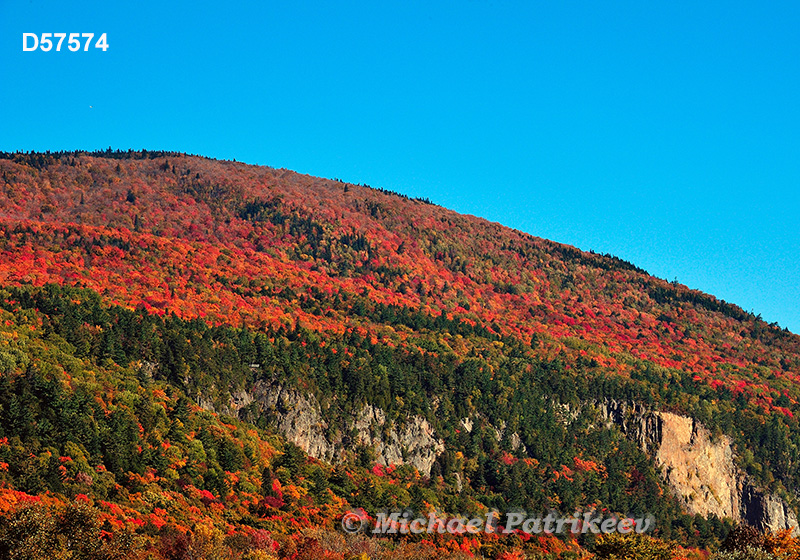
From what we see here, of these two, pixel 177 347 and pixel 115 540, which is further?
pixel 177 347

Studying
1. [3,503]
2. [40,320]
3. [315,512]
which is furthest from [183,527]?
[40,320]

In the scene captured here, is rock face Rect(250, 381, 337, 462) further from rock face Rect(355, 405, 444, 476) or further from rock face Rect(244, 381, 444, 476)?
rock face Rect(355, 405, 444, 476)

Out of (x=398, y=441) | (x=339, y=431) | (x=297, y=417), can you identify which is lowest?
(x=398, y=441)

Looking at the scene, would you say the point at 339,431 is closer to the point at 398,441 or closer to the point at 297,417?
the point at 297,417

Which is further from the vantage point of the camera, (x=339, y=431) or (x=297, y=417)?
(x=339, y=431)

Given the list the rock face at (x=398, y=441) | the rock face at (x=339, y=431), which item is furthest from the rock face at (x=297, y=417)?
the rock face at (x=398, y=441)

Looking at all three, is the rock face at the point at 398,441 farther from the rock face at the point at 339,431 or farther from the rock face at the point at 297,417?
the rock face at the point at 297,417

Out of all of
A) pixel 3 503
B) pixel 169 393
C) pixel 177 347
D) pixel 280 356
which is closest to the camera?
pixel 3 503

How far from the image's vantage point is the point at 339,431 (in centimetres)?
17475

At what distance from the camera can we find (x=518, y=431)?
198000mm

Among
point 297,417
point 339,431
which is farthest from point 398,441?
point 297,417

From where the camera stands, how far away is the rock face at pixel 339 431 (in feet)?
552

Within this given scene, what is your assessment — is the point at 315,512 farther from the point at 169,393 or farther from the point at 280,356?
the point at 280,356

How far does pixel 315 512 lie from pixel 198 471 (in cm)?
1836
